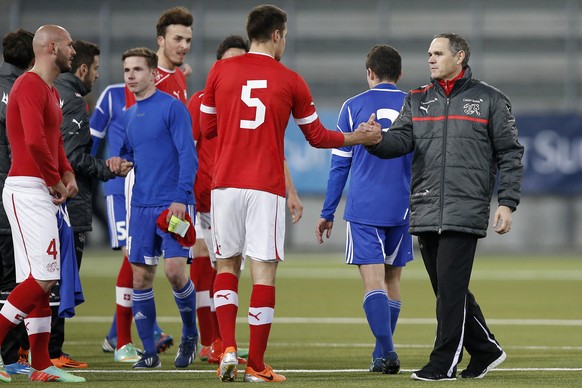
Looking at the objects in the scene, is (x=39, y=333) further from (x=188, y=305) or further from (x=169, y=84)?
(x=169, y=84)

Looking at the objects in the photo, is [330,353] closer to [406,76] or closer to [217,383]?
[217,383]

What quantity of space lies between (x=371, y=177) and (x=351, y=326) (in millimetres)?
3956

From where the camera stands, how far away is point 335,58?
2680 centimetres

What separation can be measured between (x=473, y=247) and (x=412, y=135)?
2.90 feet

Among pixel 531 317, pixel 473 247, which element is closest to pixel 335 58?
pixel 531 317

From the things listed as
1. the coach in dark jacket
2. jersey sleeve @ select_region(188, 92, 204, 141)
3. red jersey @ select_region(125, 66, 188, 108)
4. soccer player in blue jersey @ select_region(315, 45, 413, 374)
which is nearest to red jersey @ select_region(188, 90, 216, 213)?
jersey sleeve @ select_region(188, 92, 204, 141)

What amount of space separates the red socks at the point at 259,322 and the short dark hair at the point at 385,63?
2.12 m

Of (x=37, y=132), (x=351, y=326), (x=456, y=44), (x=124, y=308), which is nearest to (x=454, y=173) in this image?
(x=456, y=44)

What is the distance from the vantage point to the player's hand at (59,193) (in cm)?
805

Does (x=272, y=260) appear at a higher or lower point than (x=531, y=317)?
higher

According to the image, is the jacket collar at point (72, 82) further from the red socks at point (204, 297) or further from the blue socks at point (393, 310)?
the blue socks at point (393, 310)

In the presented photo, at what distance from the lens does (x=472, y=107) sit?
824 cm

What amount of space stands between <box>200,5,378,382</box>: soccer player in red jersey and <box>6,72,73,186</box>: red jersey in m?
1.07

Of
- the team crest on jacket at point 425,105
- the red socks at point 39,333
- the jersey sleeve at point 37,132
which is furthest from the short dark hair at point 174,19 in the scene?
the red socks at point 39,333
